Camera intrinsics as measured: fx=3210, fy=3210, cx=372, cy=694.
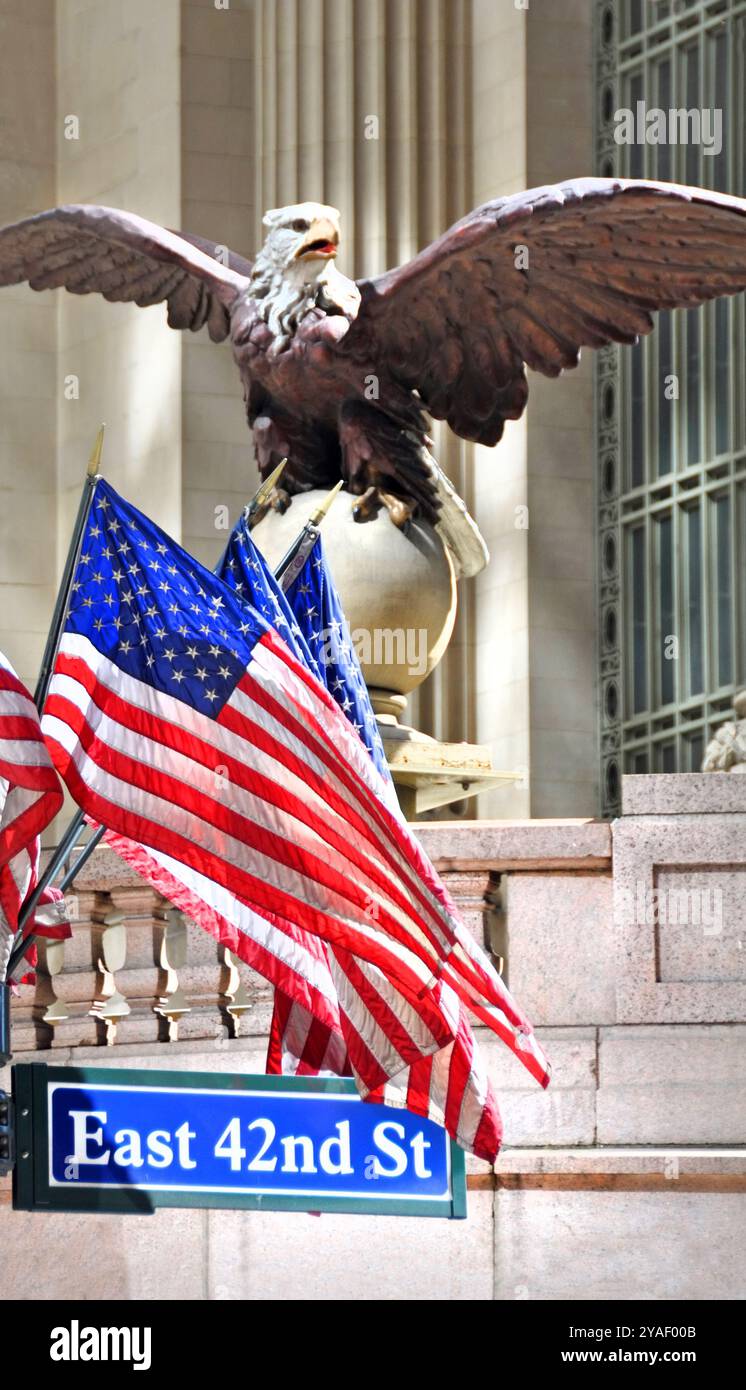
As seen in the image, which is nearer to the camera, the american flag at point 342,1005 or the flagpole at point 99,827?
the flagpole at point 99,827

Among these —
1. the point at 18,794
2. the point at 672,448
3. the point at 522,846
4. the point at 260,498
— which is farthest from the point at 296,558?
the point at 672,448

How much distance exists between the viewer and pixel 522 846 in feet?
48.6

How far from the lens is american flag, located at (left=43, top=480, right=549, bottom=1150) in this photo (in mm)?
11359

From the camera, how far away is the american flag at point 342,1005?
39.1ft

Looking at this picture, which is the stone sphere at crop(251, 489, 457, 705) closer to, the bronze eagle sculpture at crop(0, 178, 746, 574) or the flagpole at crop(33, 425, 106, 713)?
the bronze eagle sculpture at crop(0, 178, 746, 574)

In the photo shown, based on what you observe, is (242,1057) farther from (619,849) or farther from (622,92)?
(622,92)

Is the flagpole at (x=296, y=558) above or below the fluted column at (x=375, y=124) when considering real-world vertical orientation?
below

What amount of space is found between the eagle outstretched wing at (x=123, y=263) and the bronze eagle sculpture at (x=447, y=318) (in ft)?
2.11

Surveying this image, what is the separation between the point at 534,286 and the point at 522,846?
3.36 m

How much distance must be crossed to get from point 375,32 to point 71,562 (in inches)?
508

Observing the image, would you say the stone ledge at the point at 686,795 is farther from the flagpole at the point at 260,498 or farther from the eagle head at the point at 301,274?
the eagle head at the point at 301,274

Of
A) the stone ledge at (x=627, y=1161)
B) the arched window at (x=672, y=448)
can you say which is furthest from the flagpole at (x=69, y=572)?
the arched window at (x=672, y=448)

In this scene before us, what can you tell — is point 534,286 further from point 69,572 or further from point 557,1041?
point 69,572

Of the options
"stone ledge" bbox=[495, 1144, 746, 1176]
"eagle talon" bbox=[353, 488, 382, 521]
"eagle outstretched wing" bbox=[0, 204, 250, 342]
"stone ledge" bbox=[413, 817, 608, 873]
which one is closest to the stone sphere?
"eagle talon" bbox=[353, 488, 382, 521]
